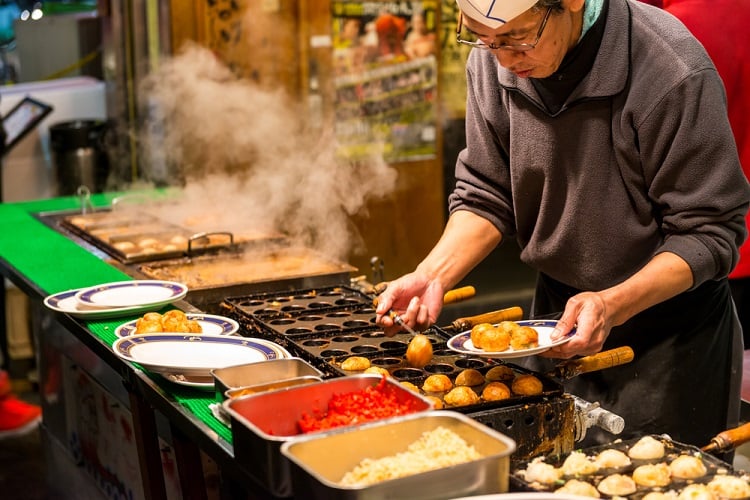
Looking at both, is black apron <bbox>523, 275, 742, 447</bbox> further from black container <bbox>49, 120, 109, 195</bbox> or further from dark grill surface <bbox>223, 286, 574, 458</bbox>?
black container <bbox>49, 120, 109, 195</bbox>

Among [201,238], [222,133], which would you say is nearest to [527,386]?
[201,238]

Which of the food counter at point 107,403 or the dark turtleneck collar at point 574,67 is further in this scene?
the dark turtleneck collar at point 574,67

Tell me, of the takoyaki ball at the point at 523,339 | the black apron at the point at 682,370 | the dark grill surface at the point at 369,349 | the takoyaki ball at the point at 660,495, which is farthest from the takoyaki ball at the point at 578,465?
the black apron at the point at 682,370

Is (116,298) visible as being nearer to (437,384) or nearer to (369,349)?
(369,349)

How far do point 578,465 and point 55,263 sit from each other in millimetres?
2765

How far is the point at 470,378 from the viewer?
248cm

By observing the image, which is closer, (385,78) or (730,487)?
(730,487)

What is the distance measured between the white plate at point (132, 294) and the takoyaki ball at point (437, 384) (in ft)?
3.68

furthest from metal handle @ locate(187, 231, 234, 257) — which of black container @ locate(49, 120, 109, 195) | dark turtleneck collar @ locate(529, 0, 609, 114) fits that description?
black container @ locate(49, 120, 109, 195)

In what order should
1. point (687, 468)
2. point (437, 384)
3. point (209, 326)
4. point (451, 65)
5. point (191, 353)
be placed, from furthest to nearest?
point (451, 65)
point (209, 326)
point (191, 353)
point (437, 384)
point (687, 468)

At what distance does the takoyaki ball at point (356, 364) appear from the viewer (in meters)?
2.55

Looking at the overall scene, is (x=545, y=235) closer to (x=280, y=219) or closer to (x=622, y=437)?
(x=622, y=437)

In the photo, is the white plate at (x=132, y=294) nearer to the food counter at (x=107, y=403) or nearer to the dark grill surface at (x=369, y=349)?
the food counter at (x=107, y=403)

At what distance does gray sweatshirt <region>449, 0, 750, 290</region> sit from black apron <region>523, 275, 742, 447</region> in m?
0.19
